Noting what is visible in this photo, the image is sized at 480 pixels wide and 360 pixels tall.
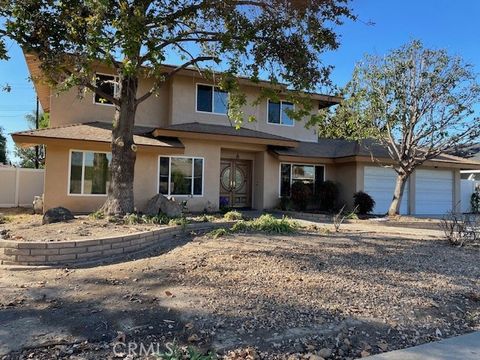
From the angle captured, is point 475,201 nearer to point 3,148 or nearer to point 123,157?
point 123,157

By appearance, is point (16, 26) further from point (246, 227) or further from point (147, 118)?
point (147, 118)

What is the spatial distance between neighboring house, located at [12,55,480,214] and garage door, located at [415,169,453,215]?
0.17 ft

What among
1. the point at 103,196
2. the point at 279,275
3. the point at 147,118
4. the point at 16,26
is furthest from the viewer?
the point at 147,118

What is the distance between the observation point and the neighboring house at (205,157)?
1562cm

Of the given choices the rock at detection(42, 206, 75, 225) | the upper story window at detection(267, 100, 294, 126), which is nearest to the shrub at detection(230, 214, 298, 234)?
the rock at detection(42, 206, 75, 225)

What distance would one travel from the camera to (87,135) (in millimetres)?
15078

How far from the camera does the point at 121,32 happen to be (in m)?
8.30

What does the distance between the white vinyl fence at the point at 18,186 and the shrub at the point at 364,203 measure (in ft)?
53.0

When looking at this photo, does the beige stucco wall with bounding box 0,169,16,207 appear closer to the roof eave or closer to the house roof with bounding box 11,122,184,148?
the house roof with bounding box 11,122,184,148

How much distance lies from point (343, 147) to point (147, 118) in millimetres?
10521

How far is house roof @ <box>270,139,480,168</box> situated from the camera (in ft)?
63.1

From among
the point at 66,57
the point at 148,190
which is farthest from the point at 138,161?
the point at 66,57

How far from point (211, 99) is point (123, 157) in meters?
8.48

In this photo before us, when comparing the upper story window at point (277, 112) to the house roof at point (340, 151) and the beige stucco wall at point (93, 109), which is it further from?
the beige stucco wall at point (93, 109)
